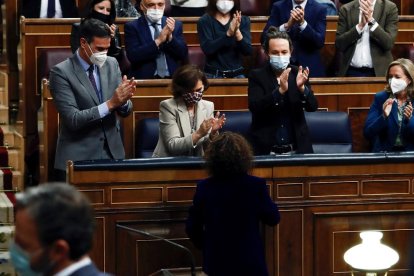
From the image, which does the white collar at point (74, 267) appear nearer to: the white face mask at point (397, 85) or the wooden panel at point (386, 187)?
the wooden panel at point (386, 187)

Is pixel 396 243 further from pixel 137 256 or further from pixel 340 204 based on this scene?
pixel 137 256

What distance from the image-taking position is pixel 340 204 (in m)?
4.98

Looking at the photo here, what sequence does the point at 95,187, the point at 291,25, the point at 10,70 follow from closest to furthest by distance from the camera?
the point at 95,187 → the point at 291,25 → the point at 10,70

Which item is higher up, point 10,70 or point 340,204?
point 10,70

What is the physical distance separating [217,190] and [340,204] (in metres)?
0.95

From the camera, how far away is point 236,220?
4.21m

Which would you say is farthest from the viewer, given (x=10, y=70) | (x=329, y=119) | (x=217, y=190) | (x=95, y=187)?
(x=10, y=70)

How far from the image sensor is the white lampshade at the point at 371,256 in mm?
4058

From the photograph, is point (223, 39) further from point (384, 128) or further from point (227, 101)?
point (384, 128)

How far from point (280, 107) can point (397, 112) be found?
0.65 meters

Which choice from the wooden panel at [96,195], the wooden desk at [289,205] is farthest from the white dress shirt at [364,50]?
the wooden panel at [96,195]

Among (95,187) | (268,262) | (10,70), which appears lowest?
(268,262)

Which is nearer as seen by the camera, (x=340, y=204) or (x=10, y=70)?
(x=340, y=204)

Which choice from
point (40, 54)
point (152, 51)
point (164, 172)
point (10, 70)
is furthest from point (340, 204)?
point (10, 70)
